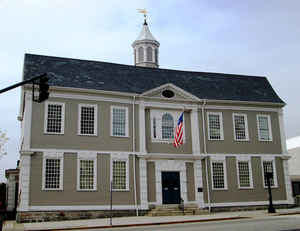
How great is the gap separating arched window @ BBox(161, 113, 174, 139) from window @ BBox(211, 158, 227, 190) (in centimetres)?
380

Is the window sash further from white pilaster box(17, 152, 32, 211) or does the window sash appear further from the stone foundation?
white pilaster box(17, 152, 32, 211)

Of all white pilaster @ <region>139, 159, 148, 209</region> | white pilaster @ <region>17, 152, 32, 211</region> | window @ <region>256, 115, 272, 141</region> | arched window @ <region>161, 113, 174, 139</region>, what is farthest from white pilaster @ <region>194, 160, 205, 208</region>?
white pilaster @ <region>17, 152, 32, 211</region>

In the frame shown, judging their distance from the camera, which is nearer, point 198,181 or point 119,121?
point 119,121

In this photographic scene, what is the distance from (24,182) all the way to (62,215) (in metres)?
3.13

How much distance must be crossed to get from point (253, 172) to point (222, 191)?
120 inches

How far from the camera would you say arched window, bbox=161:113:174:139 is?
29.2 m

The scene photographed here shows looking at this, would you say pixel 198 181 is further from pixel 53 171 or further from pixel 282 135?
pixel 53 171

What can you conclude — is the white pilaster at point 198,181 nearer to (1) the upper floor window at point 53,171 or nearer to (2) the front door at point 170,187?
(2) the front door at point 170,187

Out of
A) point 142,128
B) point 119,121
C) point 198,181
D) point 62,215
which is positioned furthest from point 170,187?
point 62,215

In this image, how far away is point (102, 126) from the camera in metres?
27.4

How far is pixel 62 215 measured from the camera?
24.8 metres

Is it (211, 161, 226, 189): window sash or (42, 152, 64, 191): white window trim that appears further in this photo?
(211, 161, 226, 189): window sash

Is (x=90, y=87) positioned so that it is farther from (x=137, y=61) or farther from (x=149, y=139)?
(x=137, y=61)

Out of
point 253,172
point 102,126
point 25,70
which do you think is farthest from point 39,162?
point 253,172
